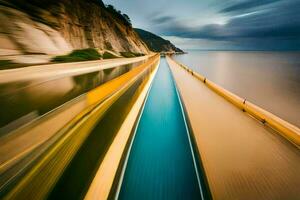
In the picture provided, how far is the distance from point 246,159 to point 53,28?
25085mm

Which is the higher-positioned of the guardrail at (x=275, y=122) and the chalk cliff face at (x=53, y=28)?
the chalk cliff face at (x=53, y=28)

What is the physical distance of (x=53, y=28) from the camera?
21.9m

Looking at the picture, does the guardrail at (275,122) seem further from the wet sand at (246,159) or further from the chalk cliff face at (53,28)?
the chalk cliff face at (53,28)

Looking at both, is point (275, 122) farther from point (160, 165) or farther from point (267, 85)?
point (267, 85)

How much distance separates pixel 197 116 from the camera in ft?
13.4

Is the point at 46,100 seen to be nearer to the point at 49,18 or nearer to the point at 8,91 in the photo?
the point at 8,91

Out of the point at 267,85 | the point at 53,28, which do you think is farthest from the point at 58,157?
the point at 53,28

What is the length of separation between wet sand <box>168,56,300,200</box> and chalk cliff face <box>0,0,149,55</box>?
14340 mm

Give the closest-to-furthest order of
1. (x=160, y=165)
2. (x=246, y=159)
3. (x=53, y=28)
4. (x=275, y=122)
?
(x=246, y=159) → (x=160, y=165) → (x=275, y=122) → (x=53, y=28)

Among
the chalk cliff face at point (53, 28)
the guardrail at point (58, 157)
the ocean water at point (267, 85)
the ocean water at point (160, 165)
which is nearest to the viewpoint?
the guardrail at point (58, 157)

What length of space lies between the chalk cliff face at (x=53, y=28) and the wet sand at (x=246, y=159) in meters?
14.3

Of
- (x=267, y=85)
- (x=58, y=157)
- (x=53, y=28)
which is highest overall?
(x=53, y=28)

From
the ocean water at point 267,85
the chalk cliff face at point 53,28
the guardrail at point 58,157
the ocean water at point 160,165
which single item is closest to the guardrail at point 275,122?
Answer: the ocean water at point 160,165

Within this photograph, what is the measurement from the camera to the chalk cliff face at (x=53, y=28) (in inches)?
570
